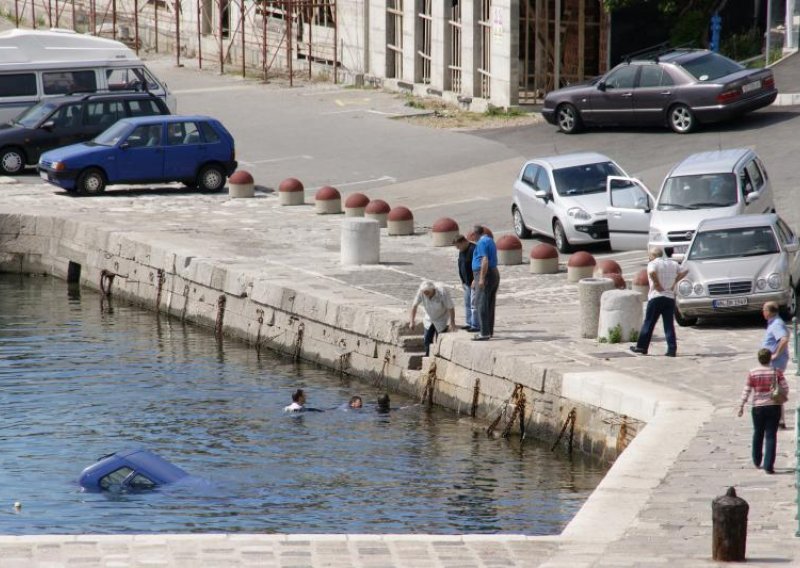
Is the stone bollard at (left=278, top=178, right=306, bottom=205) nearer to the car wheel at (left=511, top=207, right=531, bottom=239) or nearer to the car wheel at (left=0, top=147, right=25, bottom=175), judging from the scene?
the car wheel at (left=511, top=207, right=531, bottom=239)

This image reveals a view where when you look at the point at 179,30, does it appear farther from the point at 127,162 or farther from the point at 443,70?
the point at 127,162

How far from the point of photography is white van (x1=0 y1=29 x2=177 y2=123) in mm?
39875

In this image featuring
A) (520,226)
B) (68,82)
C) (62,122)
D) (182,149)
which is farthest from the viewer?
(68,82)

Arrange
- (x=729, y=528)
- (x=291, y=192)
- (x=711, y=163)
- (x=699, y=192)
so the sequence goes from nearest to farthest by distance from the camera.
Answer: (x=729, y=528) → (x=699, y=192) → (x=711, y=163) → (x=291, y=192)

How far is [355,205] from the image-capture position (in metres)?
A: 32.5

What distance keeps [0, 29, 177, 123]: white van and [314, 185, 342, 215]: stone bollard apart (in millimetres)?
7100

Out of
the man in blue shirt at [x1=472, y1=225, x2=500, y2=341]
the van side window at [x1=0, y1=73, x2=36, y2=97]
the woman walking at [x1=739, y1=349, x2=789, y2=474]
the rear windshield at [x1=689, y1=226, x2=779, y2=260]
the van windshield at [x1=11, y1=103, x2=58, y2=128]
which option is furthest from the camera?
the van side window at [x1=0, y1=73, x2=36, y2=97]

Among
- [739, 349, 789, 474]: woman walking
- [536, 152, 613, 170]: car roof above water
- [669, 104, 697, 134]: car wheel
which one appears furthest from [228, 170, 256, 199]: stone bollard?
[739, 349, 789, 474]: woman walking

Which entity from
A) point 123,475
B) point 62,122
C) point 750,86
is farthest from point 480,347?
point 62,122

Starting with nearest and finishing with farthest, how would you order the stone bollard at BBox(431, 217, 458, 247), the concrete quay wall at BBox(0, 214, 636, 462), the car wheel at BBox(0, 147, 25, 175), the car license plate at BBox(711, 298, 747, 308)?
the concrete quay wall at BBox(0, 214, 636, 462)
the car license plate at BBox(711, 298, 747, 308)
the stone bollard at BBox(431, 217, 458, 247)
the car wheel at BBox(0, 147, 25, 175)

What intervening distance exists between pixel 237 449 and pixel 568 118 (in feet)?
59.7

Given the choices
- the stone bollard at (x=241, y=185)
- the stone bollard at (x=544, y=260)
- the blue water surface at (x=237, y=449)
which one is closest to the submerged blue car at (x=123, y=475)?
the blue water surface at (x=237, y=449)

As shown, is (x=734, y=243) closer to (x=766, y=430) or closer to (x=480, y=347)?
(x=480, y=347)

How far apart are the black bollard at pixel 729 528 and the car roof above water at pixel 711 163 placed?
46.6 ft
